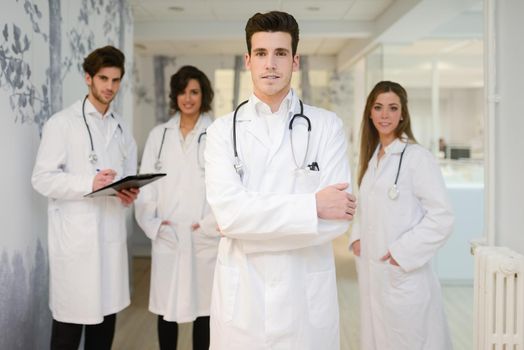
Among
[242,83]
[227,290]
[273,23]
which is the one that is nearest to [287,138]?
[273,23]

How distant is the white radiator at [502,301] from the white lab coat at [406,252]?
237mm

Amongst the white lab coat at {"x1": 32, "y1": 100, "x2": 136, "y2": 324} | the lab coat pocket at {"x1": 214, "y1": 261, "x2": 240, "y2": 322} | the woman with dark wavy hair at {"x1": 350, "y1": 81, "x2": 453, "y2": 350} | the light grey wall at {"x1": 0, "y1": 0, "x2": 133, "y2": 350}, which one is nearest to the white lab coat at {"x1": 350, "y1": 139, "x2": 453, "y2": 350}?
the woman with dark wavy hair at {"x1": 350, "y1": 81, "x2": 453, "y2": 350}

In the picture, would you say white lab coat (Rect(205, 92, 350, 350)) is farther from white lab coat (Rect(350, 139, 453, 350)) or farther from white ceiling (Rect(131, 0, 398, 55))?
white ceiling (Rect(131, 0, 398, 55))

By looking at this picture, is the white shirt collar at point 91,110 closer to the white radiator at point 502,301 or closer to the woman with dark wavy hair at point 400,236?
the woman with dark wavy hair at point 400,236

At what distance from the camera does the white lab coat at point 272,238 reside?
152 cm

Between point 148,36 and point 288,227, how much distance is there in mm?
4632

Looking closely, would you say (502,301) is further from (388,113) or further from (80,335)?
(80,335)

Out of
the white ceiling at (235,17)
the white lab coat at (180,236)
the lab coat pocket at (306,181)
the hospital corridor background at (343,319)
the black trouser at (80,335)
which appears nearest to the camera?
the lab coat pocket at (306,181)

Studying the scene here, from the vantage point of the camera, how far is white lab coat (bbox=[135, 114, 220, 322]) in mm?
2619

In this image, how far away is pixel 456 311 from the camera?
3994 mm

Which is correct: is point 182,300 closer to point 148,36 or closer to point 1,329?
point 1,329

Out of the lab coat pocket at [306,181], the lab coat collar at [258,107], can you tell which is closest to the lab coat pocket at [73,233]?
the lab coat collar at [258,107]

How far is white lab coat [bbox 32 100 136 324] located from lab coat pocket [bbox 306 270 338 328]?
46.0 inches

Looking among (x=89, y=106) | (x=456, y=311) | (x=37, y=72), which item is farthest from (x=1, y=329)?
(x=456, y=311)
